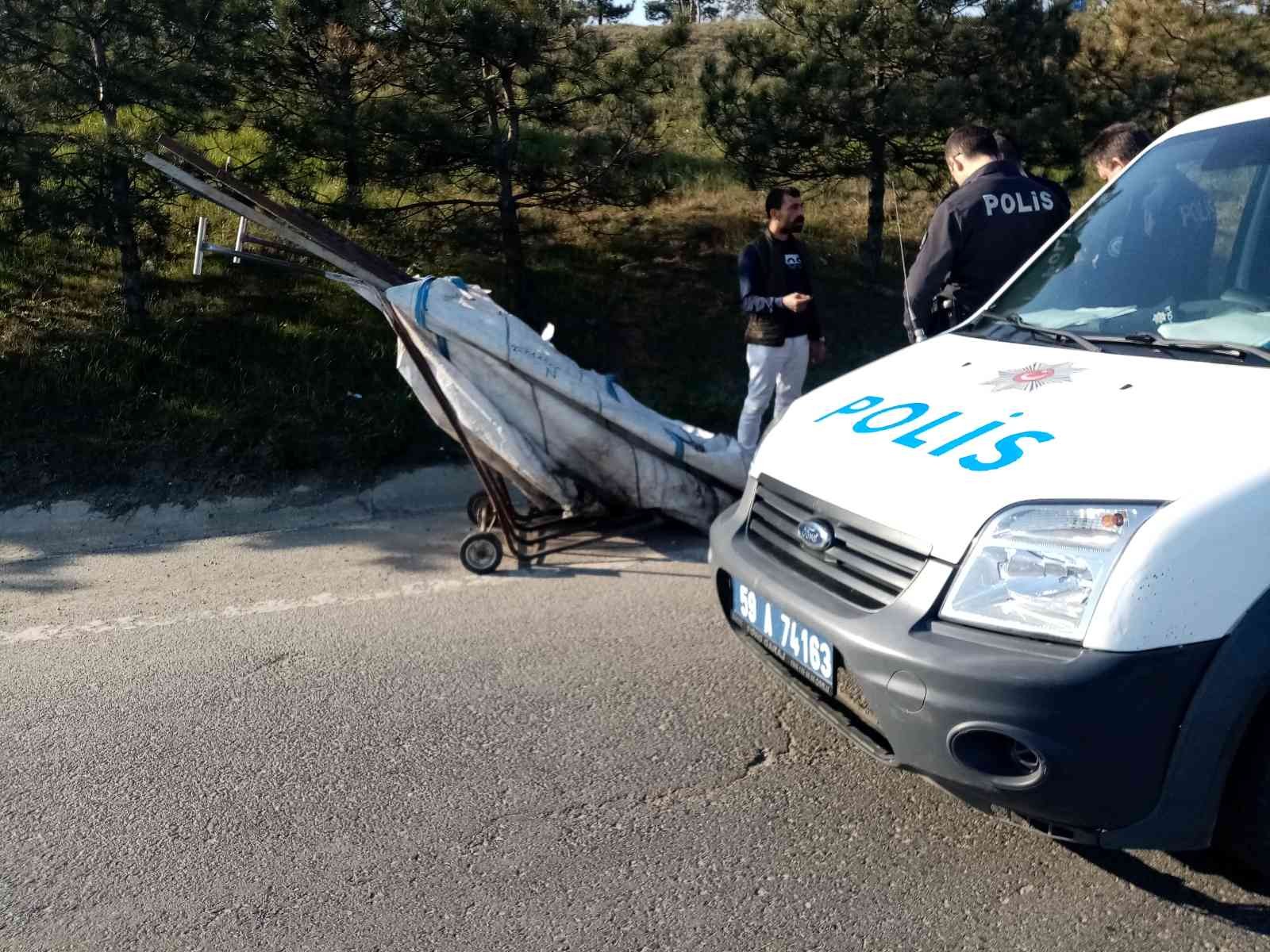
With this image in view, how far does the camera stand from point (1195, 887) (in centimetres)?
305

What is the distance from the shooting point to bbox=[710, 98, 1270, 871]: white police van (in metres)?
2.57

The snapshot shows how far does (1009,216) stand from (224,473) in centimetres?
469

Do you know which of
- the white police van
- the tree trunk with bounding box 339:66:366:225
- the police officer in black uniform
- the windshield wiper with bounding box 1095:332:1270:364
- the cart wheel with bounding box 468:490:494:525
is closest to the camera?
the white police van

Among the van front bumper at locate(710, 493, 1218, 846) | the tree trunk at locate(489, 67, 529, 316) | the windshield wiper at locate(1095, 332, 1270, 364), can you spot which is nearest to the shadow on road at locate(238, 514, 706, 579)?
the windshield wiper at locate(1095, 332, 1270, 364)

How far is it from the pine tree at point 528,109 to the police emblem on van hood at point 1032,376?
567 cm

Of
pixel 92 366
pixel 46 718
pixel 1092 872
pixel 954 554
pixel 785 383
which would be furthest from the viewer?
pixel 92 366

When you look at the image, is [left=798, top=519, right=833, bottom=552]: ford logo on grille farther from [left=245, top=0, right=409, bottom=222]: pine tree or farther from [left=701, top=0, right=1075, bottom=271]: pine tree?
[left=701, top=0, right=1075, bottom=271]: pine tree

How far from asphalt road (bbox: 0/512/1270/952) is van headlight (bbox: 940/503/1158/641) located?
0.82 metres

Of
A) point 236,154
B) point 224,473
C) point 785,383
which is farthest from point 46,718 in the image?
point 236,154

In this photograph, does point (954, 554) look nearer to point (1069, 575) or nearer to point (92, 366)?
point (1069, 575)

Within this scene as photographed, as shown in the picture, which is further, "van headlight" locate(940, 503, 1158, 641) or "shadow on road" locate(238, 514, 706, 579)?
"shadow on road" locate(238, 514, 706, 579)

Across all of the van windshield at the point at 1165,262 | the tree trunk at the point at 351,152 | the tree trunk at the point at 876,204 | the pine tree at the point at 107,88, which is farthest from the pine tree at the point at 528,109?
the van windshield at the point at 1165,262

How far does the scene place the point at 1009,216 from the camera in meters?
5.21

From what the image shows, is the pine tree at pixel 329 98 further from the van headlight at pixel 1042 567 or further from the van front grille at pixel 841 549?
the van headlight at pixel 1042 567
